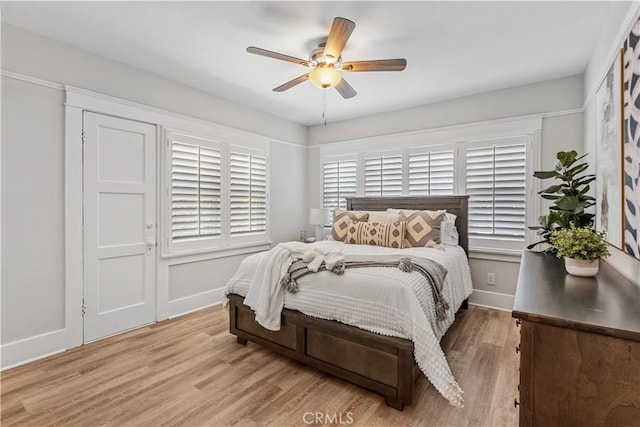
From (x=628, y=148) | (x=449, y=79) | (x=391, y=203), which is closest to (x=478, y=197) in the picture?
(x=391, y=203)

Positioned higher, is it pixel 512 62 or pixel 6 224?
pixel 512 62

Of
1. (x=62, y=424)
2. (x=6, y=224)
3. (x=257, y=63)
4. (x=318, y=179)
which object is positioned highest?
(x=257, y=63)

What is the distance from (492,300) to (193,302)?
3683 millimetres

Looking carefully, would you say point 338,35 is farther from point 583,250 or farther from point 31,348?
point 31,348

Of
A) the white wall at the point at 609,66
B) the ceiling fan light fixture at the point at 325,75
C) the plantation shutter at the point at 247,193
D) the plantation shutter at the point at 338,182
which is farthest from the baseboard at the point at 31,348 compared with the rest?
the white wall at the point at 609,66

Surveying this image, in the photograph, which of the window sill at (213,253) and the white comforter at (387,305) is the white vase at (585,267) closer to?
the white comforter at (387,305)

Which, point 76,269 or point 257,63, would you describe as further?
point 257,63

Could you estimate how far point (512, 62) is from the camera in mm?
3033

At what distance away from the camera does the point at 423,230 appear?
133 inches

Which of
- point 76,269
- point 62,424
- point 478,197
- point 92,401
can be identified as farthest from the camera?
point 478,197

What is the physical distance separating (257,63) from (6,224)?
2.52 metres

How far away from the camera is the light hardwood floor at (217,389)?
1.89 metres

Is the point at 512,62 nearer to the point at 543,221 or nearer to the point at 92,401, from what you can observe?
the point at 543,221

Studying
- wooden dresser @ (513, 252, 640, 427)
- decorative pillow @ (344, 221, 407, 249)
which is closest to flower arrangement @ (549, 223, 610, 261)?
wooden dresser @ (513, 252, 640, 427)
